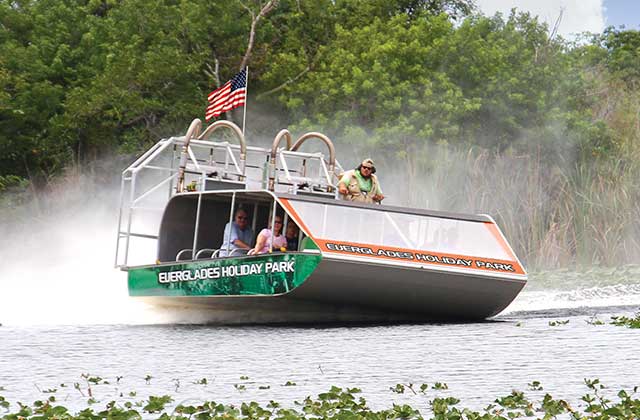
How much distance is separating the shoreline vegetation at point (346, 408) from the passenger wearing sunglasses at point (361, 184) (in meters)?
8.58

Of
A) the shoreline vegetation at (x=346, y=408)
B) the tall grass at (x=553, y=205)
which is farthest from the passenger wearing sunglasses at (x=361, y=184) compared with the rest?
the tall grass at (x=553, y=205)

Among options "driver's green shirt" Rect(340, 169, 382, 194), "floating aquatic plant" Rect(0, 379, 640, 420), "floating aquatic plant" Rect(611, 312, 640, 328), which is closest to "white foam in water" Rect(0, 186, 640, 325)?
"driver's green shirt" Rect(340, 169, 382, 194)

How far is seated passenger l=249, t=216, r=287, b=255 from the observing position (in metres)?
18.6

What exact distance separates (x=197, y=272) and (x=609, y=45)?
48682 mm

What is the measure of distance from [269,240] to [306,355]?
3.86 metres

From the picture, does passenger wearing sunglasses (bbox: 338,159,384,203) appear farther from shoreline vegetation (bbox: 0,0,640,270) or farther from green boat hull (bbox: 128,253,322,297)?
shoreline vegetation (bbox: 0,0,640,270)

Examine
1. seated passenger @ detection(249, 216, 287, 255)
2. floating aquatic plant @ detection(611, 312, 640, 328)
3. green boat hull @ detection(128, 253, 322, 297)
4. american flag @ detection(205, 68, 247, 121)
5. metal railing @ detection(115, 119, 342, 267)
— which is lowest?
floating aquatic plant @ detection(611, 312, 640, 328)

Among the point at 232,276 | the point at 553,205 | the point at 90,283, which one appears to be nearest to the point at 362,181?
the point at 232,276

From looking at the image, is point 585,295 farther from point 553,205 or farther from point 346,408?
point 346,408

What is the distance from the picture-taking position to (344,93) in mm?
44219

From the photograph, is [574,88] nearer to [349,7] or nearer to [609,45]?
[349,7]

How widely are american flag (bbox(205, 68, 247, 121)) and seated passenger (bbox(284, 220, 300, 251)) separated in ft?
20.0

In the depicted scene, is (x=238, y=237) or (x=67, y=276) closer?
(x=238, y=237)

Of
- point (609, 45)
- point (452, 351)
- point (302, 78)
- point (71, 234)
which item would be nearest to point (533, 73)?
point (302, 78)
